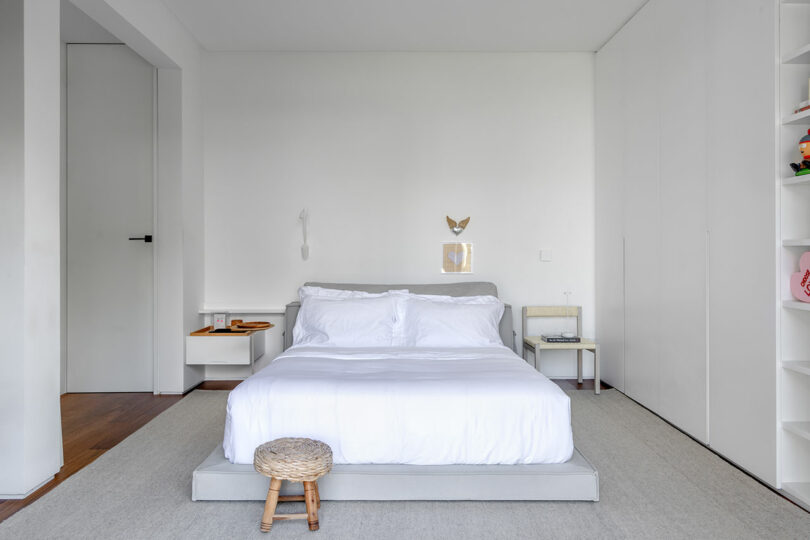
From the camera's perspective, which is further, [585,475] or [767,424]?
[767,424]

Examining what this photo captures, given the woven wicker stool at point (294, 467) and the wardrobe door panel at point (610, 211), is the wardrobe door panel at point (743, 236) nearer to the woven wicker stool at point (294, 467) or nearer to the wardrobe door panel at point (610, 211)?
the wardrobe door panel at point (610, 211)

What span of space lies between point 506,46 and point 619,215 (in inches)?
69.3

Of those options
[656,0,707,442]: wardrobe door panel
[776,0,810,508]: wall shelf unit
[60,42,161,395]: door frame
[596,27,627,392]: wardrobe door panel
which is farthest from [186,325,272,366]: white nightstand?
[776,0,810,508]: wall shelf unit

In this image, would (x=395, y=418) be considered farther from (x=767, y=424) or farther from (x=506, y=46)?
(x=506, y=46)

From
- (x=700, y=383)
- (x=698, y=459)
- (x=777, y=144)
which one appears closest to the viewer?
(x=777, y=144)

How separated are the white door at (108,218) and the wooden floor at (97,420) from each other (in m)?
0.29

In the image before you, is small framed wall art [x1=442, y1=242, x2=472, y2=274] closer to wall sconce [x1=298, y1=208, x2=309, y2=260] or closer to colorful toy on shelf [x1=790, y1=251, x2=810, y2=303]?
wall sconce [x1=298, y1=208, x2=309, y2=260]

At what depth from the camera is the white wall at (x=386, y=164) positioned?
4945 mm

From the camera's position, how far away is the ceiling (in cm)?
406

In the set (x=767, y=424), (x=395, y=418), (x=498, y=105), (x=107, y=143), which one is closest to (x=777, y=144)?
(x=767, y=424)

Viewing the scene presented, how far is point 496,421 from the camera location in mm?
2582

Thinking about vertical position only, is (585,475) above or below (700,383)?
below

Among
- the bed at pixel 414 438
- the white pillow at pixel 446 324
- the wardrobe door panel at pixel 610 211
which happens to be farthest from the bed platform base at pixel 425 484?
the wardrobe door panel at pixel 610 211

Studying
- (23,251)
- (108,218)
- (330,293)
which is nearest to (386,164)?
(330,293)
